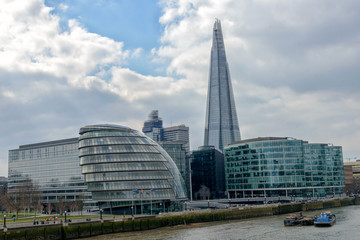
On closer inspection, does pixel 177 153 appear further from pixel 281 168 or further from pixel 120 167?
pixel 120 167

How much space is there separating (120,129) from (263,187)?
274ft

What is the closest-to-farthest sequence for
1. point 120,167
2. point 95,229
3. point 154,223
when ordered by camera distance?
point 95,229, point 154,223, point 120,167

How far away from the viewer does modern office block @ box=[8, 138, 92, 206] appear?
139 m

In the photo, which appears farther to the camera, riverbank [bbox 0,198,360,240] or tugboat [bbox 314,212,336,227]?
tugboat [bbox 314,212,336,227]

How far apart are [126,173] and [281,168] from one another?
8616cm

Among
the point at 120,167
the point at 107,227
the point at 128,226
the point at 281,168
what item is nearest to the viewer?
the point at 107,227

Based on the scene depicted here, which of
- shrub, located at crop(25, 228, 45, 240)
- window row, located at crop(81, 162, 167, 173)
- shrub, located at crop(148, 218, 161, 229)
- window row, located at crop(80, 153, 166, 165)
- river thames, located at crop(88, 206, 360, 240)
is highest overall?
window row, located at crop(80, 153, 166, 165)

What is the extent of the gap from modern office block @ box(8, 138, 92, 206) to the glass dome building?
2405 centimetres

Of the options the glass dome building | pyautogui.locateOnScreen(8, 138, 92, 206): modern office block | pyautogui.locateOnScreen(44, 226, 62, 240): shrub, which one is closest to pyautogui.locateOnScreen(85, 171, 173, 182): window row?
the glass dome building

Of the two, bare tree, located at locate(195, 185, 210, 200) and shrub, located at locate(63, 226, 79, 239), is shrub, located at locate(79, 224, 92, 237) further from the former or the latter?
bare tree, located at locate(195, 185, 210, 200)

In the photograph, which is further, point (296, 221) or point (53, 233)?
point (296, 221)

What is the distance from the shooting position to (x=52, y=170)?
5822 inches

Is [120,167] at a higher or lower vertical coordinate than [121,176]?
higher

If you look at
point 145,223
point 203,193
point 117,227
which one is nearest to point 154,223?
point 145,223
